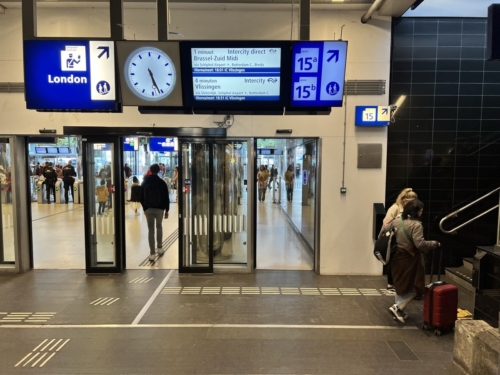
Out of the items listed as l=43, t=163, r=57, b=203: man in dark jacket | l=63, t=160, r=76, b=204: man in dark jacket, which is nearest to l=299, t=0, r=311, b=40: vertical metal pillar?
l=63, t=160, r=76, b=204: man in dark jacket

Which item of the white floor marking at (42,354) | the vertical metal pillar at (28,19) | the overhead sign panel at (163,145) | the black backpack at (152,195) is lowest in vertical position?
the white floor marking at (42,354)

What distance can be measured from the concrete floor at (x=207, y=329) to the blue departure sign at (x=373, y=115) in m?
2.50

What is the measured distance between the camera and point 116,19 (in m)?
3.10

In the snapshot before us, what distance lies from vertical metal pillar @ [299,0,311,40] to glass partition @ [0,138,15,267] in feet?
17.0

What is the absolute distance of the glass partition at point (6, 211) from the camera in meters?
5.58

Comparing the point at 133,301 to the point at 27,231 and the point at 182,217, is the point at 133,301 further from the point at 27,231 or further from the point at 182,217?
the point at 27,231

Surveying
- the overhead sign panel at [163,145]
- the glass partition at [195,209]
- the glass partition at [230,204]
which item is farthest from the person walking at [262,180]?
the glass partition at [195,209]

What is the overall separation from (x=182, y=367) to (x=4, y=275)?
13.7 ft

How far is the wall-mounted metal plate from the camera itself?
17.5ft

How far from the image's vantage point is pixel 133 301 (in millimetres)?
4367

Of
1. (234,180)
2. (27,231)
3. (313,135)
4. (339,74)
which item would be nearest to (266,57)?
(339,74)

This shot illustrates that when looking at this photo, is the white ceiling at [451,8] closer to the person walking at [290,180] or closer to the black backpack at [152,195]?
the black backpack at [152,195]

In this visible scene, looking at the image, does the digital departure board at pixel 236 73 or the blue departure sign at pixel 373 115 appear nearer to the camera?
the digital departure board at pixel 236 73

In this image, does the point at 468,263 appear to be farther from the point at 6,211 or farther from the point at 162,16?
the point at 6,211
